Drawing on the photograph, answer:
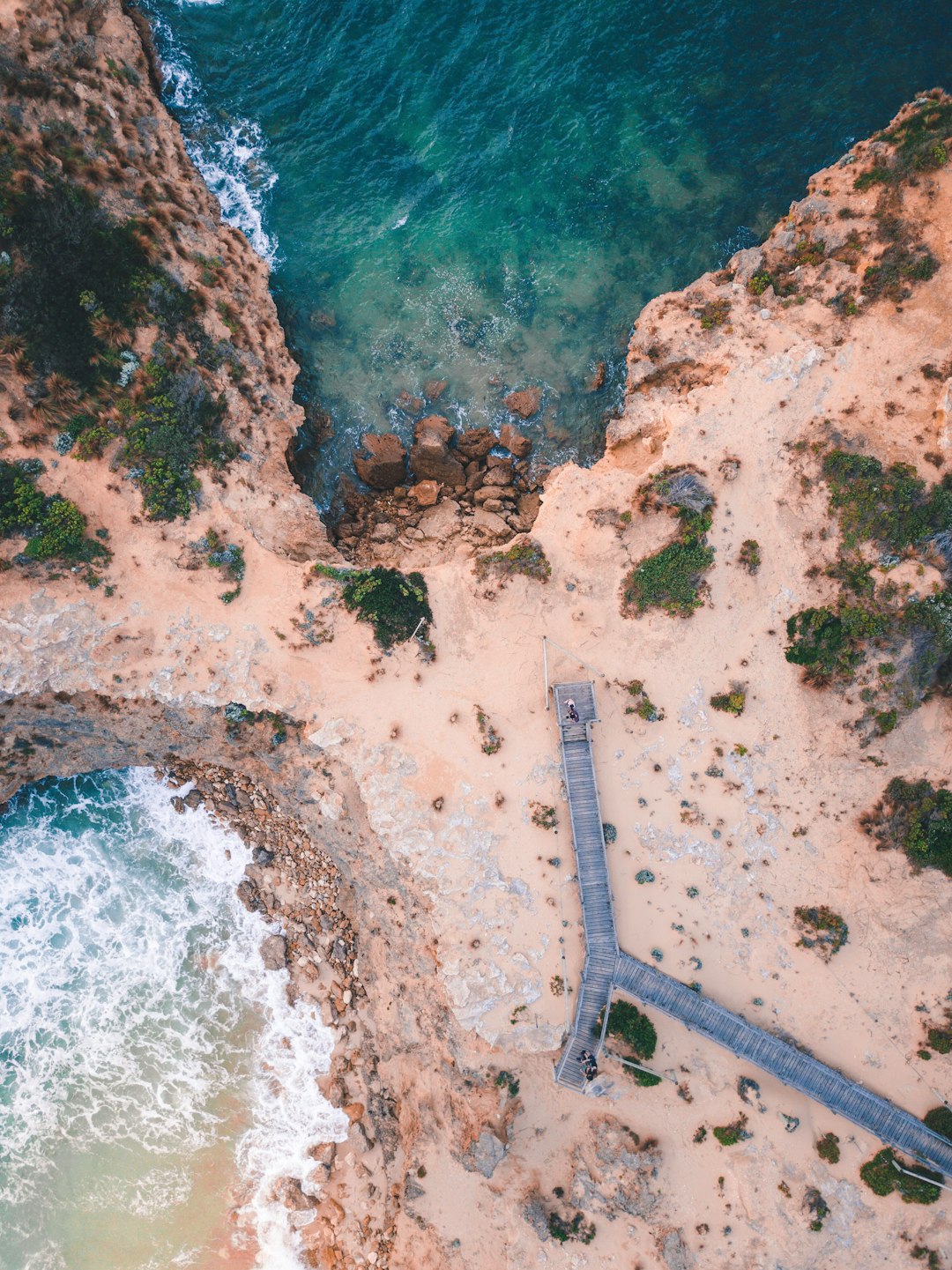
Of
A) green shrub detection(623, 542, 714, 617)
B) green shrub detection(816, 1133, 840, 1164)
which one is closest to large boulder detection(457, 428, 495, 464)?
green shrub detection(623, 542, 714, 617)

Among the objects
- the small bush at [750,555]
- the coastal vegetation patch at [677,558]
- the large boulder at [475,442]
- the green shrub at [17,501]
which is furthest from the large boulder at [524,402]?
the green shrub at [17,501]

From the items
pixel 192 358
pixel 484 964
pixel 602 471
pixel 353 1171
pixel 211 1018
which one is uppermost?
pixel 602 471

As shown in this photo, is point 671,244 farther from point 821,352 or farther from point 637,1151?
point 637,1151

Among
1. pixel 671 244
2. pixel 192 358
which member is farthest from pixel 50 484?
pixel 671 244

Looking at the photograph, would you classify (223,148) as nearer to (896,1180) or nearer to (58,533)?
(58,533)

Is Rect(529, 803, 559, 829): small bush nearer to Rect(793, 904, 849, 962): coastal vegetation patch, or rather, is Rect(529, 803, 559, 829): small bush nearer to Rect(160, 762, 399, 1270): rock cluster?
Rect(160, 762, 399, 1270): rock cluster

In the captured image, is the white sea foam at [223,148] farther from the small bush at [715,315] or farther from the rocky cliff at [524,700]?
the small bush at [715,315]
